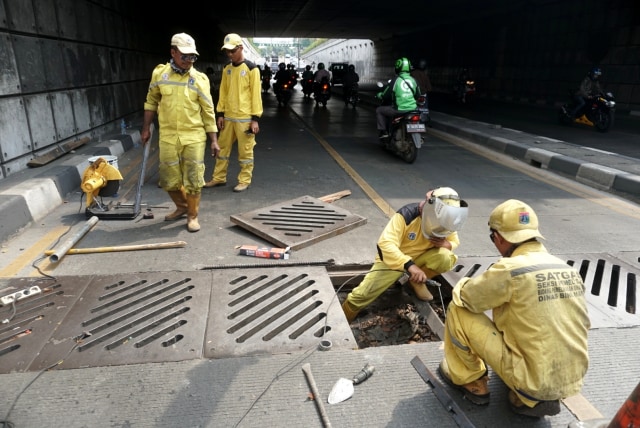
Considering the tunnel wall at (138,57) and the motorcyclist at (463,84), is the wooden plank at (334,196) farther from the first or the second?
the motorcyclist at (463,84)

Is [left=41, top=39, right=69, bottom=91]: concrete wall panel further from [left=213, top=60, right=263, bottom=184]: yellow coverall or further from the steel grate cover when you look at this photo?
the steel grate cover

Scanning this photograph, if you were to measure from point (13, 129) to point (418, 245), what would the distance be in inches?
207

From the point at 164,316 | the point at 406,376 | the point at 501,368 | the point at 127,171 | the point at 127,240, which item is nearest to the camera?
the point at 501,368

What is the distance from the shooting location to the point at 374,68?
45250mm

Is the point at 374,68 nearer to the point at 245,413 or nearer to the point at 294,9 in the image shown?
the point at 294,9

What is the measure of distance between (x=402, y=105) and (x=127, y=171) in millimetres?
4744

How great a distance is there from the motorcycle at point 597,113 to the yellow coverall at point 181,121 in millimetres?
10747

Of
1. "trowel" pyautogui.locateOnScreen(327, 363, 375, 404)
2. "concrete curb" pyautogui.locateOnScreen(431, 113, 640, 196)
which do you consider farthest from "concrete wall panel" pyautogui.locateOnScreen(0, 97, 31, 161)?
"concrete curb" pyautogui.locateOnScreen(431, 113, 640, 196)

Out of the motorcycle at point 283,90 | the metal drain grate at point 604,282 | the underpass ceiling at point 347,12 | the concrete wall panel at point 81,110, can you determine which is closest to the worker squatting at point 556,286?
the metal drain grate at point 604,282

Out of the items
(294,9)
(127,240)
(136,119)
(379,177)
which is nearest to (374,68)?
(294,9)

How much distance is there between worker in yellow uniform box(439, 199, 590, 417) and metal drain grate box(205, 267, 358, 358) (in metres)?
0.78

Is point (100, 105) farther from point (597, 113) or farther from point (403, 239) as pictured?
point (597, 113)

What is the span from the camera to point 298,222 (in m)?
4.59

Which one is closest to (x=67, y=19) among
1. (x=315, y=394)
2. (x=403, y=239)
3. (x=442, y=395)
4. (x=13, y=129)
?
(x=13, y=129)
